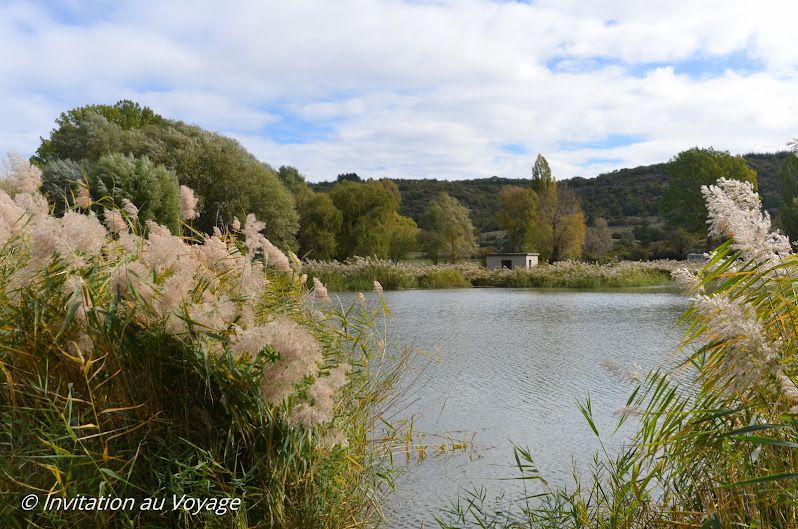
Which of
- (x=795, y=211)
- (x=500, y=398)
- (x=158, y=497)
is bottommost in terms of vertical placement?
(x=500, y=398)

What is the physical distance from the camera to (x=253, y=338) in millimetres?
1562

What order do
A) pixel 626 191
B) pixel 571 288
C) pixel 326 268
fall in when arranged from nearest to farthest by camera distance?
pixel 326 268 < pixel 571 288 < pixel 626 191

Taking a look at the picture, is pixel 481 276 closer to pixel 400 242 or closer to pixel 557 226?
pixel 400 242

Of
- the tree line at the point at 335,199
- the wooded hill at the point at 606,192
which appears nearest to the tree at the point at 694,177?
the tree line at the point at 335,199

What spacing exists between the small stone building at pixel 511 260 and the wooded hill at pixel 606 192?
22847 millimetres

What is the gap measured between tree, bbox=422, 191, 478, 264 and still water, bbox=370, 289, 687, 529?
20834 millimetres

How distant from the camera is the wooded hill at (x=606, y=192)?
4453cm

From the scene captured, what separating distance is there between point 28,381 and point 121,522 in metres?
0.53

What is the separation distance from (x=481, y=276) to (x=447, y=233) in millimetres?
12081

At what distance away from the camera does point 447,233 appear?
3050 cm

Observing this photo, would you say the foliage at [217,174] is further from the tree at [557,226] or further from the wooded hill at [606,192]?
the wooded hill at [606,192]

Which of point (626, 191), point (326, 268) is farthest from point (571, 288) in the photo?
point (626, 191)

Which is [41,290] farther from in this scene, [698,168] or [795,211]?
[698,168]

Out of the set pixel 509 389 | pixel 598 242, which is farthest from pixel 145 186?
pixel 598 242
